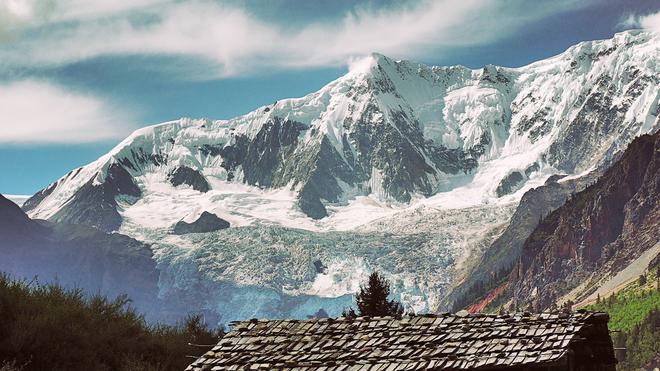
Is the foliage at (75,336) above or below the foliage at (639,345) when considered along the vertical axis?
above

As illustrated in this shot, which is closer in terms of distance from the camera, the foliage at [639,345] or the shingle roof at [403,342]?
the shingle roof at [403,342]

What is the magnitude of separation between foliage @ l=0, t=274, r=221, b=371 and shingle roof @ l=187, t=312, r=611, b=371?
40.1 ft

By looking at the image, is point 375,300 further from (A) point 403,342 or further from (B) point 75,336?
(A) point 403,342

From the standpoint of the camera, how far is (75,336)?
47.4m

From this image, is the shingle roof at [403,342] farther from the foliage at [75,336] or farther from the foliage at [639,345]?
the foliage at [639,345]

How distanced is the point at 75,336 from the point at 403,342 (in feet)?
74.7

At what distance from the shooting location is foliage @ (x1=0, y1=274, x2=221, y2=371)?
44.4m

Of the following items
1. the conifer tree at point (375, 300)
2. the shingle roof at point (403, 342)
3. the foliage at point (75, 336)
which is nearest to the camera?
the shingle roof at point (403, 342)

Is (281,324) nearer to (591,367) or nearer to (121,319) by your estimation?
(591,367)

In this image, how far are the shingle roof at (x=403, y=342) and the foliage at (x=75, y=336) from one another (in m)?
12.2

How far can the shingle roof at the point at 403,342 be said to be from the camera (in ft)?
90.3

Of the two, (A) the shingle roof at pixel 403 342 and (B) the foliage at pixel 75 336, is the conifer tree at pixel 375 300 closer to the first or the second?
(B) the foliage at pixel 75 336

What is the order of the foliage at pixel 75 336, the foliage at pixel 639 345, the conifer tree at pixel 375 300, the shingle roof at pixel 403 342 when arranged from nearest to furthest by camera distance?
the shingle roof at pixel 403 342 → the foliage at pixel 75 336 → the conifer tree at pixel 375 300 → the foliage at pixel 639 345

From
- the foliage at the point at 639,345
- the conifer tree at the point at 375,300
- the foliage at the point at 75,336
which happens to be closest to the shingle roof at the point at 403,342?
the foliage at the point at 75,336
